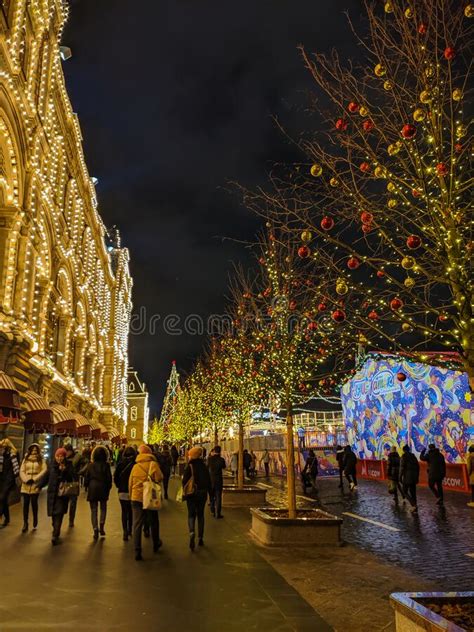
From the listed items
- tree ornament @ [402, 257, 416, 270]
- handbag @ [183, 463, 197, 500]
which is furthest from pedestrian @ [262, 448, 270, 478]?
tree ornament @ [402, 257, 416, 270]

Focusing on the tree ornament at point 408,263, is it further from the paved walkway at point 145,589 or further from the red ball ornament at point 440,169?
the paved walkway at point 145,589

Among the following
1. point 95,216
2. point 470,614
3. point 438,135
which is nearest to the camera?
point 470,614

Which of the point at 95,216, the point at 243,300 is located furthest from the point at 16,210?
the point at 95,216

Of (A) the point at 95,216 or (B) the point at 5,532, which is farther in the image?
(A) the point at 95,216

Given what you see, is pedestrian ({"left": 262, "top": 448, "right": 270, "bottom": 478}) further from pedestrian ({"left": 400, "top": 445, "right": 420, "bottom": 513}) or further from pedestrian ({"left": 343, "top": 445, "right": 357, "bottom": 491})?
pedestrian ({"left": 400, "top": 445, "right": 420, "bottom": 513})

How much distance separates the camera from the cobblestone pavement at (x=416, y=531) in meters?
8.73

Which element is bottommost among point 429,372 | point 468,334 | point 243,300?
point 468,334

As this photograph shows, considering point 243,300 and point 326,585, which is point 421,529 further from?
point 243,300

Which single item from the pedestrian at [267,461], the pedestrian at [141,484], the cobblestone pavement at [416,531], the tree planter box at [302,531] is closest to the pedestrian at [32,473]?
the pedestrian at [141,484]

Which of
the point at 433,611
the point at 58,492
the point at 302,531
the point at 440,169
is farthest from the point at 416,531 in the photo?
the point at 440,169

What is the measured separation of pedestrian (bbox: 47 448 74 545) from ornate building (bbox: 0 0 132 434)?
7.49 metres

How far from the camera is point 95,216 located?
43.8 meters

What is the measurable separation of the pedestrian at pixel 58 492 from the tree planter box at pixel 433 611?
7.93 metres

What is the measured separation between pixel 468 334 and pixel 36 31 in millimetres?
22870
